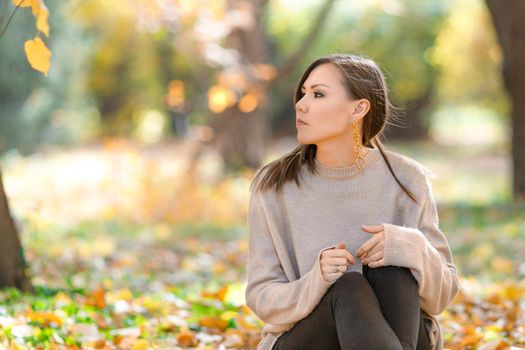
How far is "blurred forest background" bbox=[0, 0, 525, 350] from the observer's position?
3.43 metres

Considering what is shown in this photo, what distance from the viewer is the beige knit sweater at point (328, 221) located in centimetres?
252

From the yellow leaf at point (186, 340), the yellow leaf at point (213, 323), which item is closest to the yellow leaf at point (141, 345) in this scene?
the yellow leaf at point (186, 340)

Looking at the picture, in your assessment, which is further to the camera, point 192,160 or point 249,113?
point 249,113

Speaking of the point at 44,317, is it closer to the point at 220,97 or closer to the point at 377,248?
the point at 377,248

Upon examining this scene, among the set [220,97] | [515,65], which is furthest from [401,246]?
[515,65]

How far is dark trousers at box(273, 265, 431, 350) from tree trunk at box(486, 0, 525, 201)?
5.48 m

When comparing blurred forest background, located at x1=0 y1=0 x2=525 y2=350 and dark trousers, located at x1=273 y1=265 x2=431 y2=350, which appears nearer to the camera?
dark trousers, located at x1=273 y1=265 x2=431 y2=350

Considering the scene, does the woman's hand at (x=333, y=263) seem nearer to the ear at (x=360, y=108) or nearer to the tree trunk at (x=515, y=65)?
the ear at (x=360, y=108)

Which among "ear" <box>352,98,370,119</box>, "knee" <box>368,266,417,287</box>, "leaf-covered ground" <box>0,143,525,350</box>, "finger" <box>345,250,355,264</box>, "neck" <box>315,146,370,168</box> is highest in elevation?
"ear" <box>352,98,370,119</box>

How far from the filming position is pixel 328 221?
8.37ft

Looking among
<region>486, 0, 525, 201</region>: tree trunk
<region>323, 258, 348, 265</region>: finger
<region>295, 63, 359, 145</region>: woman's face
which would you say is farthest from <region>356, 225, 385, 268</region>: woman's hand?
<region>486, 0, 525, 201</region>: tree trunk

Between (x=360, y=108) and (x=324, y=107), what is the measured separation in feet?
0.42

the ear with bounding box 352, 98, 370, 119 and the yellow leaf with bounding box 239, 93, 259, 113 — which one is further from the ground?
the ear with bounding box 352, 98, 370, 119

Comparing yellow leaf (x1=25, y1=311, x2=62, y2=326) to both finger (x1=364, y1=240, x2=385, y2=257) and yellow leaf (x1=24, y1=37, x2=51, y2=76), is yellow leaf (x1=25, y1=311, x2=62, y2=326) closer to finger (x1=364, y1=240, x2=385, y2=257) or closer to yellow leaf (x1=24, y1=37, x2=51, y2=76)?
yellow leaf (x1=24, y1=37, x2=51, y2=76)
